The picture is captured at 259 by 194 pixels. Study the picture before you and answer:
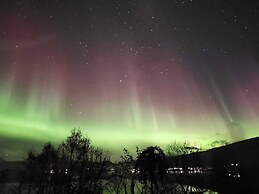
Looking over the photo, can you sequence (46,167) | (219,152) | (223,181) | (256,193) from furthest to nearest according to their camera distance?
(219,152)
(223,181)
(46,167)
(256,193)

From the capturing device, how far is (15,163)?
178 metres

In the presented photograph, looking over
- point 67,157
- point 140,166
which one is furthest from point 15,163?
point 140,166

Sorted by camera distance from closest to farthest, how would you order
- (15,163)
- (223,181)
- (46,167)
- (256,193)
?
(256,193), (46,167), (223,181), (15,163)

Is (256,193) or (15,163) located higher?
(15,163)

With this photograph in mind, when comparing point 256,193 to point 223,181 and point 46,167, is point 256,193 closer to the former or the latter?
point 223,181

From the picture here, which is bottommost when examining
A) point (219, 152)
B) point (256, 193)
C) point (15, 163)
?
point (256, 193)

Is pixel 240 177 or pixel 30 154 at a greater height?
pixel 30 154

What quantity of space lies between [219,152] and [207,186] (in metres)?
49.6

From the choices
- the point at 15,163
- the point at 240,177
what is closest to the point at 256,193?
the point at 240,177

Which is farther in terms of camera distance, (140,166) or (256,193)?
(256,193)

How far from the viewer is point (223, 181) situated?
200 ft

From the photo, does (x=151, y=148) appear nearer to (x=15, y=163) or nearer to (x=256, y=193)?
(x=256, y=193)

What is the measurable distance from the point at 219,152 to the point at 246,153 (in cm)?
2445

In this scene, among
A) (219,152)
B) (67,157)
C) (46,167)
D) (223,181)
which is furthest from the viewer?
(219,152)
